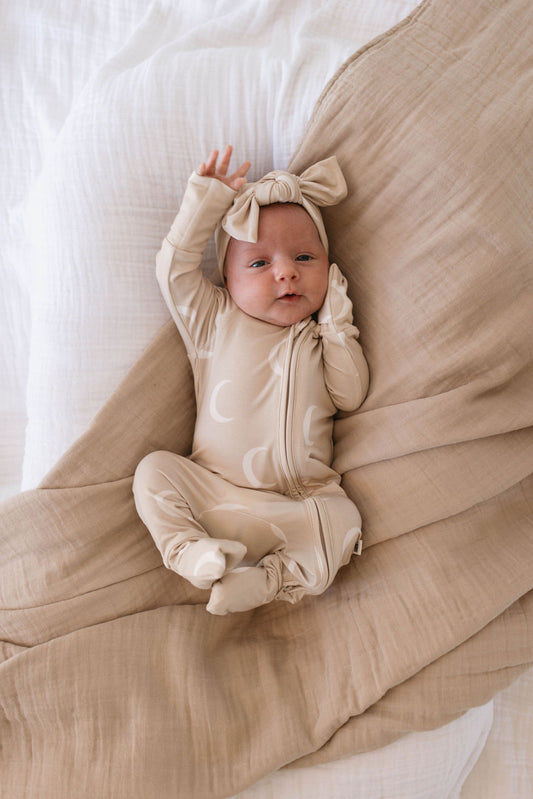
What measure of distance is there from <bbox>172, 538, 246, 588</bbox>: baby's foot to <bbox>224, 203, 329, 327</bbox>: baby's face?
40 cm

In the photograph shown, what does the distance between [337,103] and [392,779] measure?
1.11m

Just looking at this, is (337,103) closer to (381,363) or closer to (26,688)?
(381,363)

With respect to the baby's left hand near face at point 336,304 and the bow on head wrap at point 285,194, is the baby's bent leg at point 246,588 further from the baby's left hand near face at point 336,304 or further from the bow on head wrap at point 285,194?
the bow on head wrap at point 285,194

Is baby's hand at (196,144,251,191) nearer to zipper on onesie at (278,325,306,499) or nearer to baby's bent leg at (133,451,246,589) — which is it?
zipper on onesie at (278,325,306,499)

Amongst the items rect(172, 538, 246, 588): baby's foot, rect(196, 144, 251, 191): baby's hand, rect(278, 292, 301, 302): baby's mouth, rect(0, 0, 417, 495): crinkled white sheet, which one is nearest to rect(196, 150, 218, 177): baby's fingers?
rect(196, 144, 251, 191): baby's hand

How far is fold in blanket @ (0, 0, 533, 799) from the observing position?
3.36 ft

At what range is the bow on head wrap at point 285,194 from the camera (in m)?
1.12

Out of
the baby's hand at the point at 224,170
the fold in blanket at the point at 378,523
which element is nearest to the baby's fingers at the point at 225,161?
the baby's hand at the point at 224,170

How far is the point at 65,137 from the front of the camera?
4.05 feet

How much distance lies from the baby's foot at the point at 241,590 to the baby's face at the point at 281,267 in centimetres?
43

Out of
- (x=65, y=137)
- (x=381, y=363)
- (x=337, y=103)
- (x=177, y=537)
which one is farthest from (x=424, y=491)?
(x=65, y=137)

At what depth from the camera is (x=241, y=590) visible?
1.02 m

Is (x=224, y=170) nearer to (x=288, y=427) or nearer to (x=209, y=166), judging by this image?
(x=209, y=166)

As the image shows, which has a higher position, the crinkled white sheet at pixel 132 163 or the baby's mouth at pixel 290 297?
the crinkled white sheet at pixel 132 163
